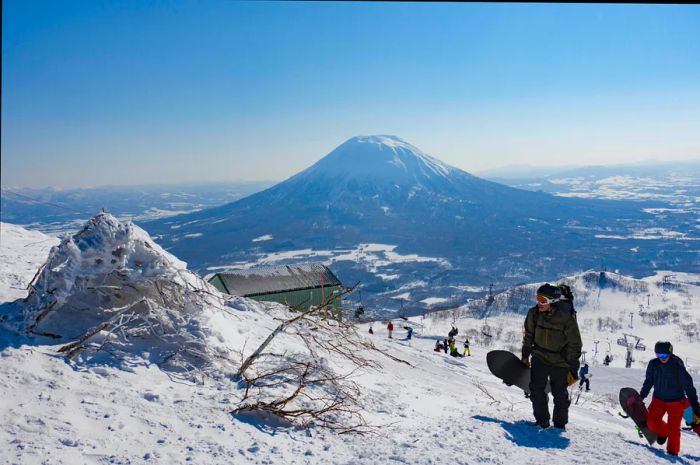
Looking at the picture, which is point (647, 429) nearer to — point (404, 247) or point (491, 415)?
point (491, 415)

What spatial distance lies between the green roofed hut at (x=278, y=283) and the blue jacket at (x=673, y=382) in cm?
1511

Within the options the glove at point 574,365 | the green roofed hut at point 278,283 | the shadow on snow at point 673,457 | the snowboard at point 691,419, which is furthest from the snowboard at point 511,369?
the green roofed hut at point 278,283

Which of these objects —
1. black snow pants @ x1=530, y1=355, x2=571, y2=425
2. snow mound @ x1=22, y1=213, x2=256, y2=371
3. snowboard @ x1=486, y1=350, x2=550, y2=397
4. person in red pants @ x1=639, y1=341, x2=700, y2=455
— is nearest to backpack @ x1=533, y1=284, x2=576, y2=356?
black snow pants @ x1=530, y1=355, x2=571, y2=425

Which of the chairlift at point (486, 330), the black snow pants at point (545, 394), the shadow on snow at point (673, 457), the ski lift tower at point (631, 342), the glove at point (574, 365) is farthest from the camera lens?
the chairlift at point (486, 330)

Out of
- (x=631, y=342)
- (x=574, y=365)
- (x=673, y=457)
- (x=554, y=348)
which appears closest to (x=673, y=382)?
(x=673, y=457)

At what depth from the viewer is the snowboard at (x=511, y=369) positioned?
218 inches

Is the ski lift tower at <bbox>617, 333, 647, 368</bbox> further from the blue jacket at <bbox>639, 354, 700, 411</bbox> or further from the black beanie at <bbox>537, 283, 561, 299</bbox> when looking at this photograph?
the black beanie at <bbox>537, 283, 561, 299</bbox>

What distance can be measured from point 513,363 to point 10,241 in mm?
9972

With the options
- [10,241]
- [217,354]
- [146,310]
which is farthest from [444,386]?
[10,241]

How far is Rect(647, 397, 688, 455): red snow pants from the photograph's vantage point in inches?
182

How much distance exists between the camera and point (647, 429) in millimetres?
4996

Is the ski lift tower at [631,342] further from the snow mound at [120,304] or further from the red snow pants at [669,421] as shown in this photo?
the snow mound at [120,304]

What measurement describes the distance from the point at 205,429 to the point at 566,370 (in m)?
3.93

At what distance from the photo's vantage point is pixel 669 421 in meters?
4.78
